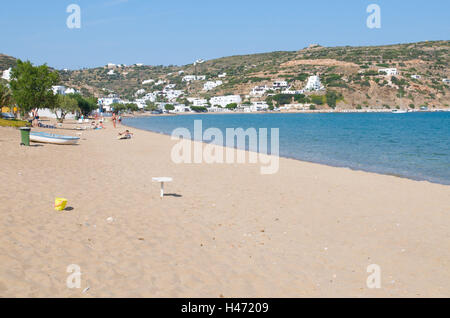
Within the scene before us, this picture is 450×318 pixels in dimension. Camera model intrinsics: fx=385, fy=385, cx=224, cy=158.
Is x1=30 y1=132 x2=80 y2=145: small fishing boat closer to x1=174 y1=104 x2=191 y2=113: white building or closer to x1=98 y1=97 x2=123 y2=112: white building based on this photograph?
x1=98 y1=97 x2=123 y2=112: white building

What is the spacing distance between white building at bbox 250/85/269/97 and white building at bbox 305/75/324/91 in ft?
60.8

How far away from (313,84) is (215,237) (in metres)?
162

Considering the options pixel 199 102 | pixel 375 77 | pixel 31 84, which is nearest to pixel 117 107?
pixel 199 102

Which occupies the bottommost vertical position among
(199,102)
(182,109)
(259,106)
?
(182,109)

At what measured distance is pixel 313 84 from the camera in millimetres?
161875

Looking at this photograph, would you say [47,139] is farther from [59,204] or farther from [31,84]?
[31,84]

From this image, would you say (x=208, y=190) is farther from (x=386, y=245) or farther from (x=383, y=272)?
(x=383, y=272)

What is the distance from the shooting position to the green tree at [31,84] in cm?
3794

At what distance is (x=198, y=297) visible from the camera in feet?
17.4

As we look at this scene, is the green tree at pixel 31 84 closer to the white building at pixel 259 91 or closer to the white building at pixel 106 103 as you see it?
the white building at pixel 106 103

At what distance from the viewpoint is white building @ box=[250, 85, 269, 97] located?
174 m

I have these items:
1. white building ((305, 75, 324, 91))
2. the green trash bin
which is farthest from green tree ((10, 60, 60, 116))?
white building ((305, 75, 324, 91))

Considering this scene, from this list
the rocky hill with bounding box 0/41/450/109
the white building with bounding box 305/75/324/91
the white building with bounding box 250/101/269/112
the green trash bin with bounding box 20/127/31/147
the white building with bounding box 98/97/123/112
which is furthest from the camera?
the white building with bounding box 250/101/269/112
